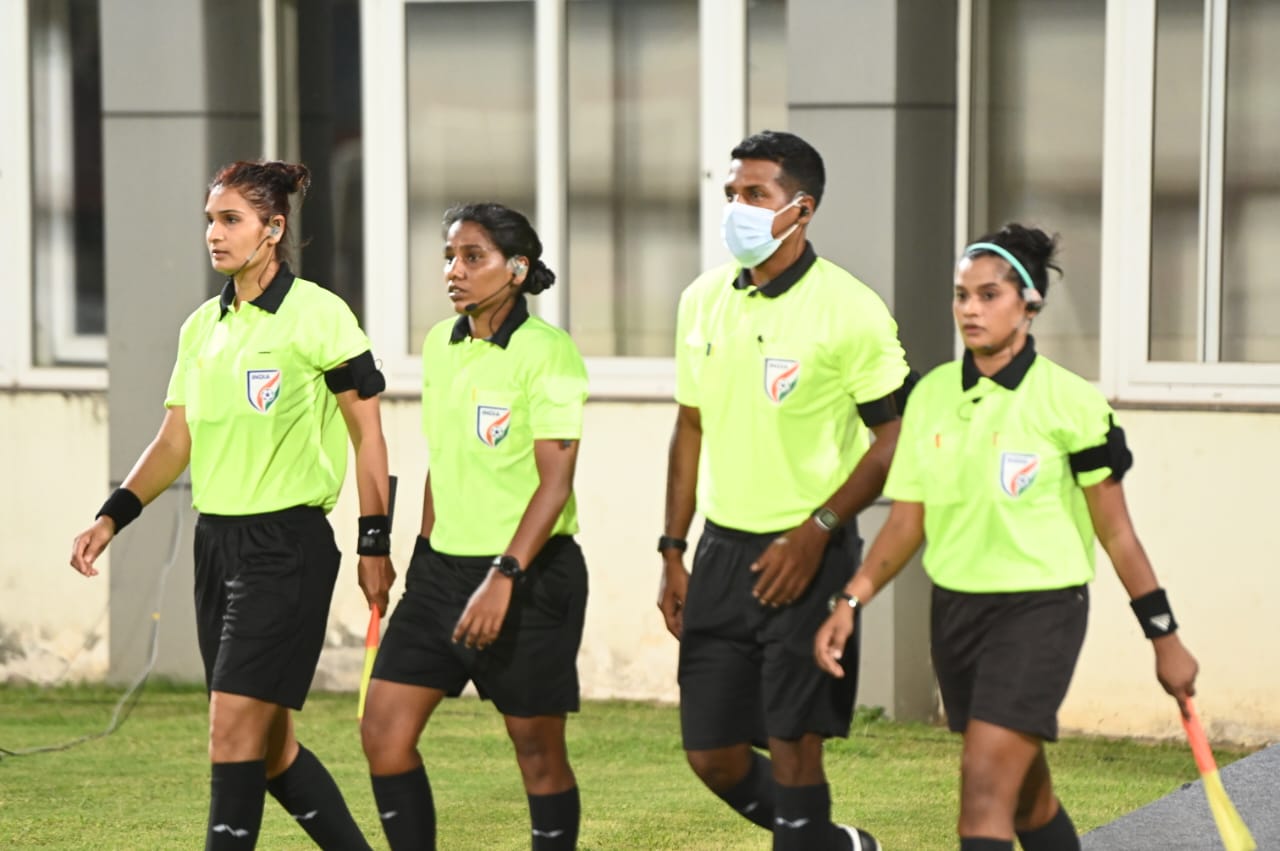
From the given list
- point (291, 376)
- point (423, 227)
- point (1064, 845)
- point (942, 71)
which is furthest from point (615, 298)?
point (1064, 845)

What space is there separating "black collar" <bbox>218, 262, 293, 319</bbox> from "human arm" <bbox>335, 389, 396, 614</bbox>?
0.95 ft

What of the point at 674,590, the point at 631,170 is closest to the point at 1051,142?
the point at 631,170

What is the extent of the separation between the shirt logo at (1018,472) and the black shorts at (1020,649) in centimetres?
24

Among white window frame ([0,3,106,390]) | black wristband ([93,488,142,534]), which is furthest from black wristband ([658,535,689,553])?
white window frame ([0,3,106,390])

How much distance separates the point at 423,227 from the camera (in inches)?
393

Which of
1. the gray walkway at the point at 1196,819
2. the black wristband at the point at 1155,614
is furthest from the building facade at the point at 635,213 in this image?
the black wristband at the point at 1155,614

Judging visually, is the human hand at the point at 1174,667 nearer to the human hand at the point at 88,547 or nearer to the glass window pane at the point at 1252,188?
the human hand at the point at 88,547

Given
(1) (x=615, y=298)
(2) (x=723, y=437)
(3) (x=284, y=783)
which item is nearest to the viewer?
(2) (x=723, y=437)

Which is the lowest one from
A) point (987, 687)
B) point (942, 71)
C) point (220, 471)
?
point (987, 687)

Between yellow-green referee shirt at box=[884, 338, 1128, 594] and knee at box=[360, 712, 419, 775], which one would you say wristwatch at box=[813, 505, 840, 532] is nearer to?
yellow-green referee shirt at box=[884, 338, 1128, 594]

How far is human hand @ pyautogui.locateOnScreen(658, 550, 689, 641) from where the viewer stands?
562 cm

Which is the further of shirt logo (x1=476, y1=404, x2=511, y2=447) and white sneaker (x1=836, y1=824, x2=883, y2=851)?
white sneaker (x1=836, y1=824, x2=883, y2=851)

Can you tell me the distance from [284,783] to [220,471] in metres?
0.87

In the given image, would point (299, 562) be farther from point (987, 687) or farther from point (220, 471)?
point (987, 687)
